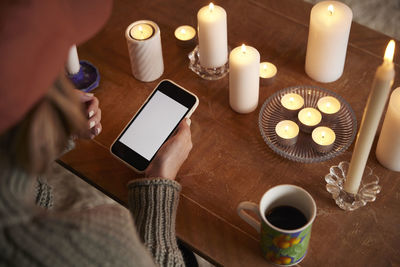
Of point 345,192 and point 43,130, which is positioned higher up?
point 43,130

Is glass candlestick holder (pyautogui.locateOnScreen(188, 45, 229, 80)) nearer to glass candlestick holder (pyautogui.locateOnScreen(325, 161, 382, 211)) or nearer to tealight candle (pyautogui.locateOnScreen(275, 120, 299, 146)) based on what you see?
tealight candle (pyautogui.locateOnScreen(275, 120, 299, 146))

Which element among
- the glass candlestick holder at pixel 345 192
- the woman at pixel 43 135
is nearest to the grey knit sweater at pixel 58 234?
the woman at pixel 43 135

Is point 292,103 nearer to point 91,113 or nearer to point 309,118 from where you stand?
point 309,118

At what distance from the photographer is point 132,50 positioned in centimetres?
99

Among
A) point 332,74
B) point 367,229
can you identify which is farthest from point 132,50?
point 367,229

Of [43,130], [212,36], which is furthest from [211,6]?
[43,130]

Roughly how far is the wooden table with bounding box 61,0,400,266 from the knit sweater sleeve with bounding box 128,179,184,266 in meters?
0.03

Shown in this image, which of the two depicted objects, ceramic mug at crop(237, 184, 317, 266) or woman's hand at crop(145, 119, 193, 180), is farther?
woman's hand at crop(145, 119, 193, 180)

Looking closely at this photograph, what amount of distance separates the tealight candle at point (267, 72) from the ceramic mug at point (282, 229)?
305 millimetres

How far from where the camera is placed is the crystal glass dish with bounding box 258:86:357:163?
2.96ft

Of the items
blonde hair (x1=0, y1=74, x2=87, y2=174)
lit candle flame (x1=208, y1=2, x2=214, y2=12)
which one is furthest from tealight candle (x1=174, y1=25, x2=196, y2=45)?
blonde hair (x1=0, y1=74, x2=87, y2=174)

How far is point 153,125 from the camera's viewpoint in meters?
0.94

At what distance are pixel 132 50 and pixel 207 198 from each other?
0.32 m

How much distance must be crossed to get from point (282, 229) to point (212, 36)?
16.1 inches
